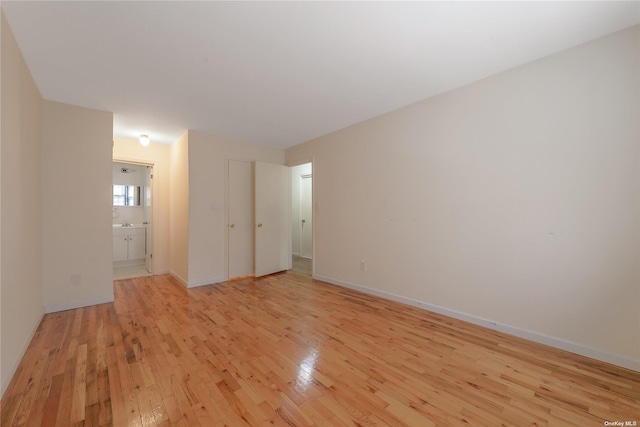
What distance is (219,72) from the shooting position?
2348 mm

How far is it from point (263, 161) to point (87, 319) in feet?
11.2

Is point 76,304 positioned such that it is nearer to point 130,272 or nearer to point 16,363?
point 16,363

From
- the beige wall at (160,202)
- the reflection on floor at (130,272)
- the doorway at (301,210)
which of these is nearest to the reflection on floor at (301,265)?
the doorway at (301,210)

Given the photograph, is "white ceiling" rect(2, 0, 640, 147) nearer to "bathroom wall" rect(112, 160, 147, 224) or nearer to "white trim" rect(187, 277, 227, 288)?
"white trim" rect(187, 277, 227, 288)

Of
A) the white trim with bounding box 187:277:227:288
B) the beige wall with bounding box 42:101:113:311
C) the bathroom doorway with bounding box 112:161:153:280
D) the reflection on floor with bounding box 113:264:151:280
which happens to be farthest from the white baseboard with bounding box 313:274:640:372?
the bathroom doorway with bounding box 112:161:153:280

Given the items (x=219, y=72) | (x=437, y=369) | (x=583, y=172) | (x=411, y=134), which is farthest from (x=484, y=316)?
(x=219, y=72)

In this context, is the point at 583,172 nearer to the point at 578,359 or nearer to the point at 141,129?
the point at 578,359

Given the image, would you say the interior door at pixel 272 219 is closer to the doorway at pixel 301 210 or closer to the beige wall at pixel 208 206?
the beige wall at pixel 208 206

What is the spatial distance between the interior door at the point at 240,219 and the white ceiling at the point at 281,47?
1608 millimetres

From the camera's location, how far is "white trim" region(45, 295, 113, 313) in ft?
9.62

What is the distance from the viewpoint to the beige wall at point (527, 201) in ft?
6.20

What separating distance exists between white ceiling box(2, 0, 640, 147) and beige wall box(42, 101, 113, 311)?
28 cm

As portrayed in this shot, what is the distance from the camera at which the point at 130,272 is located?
4895mm

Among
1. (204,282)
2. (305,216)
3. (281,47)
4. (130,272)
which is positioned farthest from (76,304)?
(305,216)
